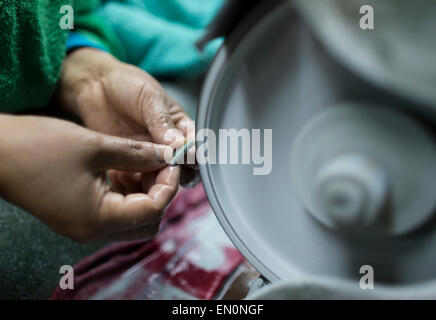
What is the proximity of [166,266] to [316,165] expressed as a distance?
40 centimetres

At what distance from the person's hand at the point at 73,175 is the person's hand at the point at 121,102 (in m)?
0.07

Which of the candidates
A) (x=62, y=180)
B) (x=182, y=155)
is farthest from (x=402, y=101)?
(x=62, y=180)

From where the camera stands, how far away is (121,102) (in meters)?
0.62

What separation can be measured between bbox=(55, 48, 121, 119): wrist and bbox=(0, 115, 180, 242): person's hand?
0.22 m

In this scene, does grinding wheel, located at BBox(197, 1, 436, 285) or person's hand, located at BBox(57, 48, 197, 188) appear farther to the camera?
person's hand, located at BBox(57, 48, 197, 188)

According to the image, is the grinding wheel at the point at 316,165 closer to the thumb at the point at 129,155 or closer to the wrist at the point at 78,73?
the thumb at the point at 129,155

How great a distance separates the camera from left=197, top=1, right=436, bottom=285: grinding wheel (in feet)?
1.31

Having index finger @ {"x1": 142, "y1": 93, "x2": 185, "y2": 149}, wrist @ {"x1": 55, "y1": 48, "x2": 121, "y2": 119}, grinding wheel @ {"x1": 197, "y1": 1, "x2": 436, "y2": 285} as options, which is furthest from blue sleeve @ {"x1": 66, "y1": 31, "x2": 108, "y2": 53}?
grinding wheel @ {"x1": 197, "y1": 1, "x2": 436, "y2": 285}

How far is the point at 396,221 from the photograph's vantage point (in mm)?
415

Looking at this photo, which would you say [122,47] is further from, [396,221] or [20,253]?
[396,221]

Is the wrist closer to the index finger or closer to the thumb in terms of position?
the index finger

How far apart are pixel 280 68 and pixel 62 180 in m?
0.26

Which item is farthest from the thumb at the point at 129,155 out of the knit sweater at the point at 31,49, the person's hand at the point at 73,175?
the knit sweater at the point at 31,49

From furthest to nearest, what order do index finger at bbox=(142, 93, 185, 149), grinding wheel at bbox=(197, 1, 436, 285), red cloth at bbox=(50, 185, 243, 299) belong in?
red cloth at bbox=(50, 185, 243, 299)
index finger at bbox=(142, 93, 185, 149)
grinding wheel at bbox=(197, 1, 436, 285)
